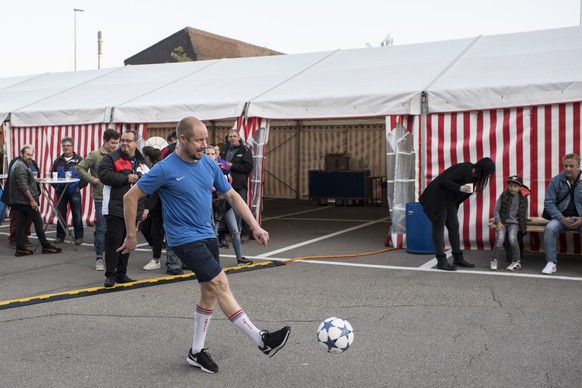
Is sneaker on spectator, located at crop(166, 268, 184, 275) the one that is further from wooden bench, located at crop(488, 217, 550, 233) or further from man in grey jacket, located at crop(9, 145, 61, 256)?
wooden bench, located at crop(488, 217, 550, 233)

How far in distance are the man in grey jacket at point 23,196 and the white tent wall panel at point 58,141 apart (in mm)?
3246

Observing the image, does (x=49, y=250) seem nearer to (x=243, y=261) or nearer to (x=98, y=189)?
(x=98, y=189)

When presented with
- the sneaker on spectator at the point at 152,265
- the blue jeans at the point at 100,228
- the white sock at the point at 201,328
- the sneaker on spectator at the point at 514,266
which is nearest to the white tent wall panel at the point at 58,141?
the blue jeans at the point at 100,228

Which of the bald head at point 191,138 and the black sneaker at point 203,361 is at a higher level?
the bald head at point 191,138

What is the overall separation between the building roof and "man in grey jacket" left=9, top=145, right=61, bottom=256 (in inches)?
1310

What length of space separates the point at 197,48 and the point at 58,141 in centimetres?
3025

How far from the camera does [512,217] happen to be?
28.7 ft

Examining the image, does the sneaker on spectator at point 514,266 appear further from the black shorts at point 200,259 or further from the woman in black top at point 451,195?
the black shorts at point 200,259

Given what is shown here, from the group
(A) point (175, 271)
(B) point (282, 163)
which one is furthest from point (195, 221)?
(B) point (282, 163)

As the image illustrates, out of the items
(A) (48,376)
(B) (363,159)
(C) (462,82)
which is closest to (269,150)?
(B) (363,159)

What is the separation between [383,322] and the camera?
5.97 metres

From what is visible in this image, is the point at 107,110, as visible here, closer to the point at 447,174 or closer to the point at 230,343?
the point at 447,174

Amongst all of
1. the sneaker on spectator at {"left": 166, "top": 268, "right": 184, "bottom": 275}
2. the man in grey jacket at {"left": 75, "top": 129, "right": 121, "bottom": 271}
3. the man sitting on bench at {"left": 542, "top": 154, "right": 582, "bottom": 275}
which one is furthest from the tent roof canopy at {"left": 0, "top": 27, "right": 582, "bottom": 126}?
the sneaker on spectator at {"left": 166, "top": 268, "right": 184, "bottom": 275}

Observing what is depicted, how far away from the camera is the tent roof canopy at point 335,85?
10016 mm
